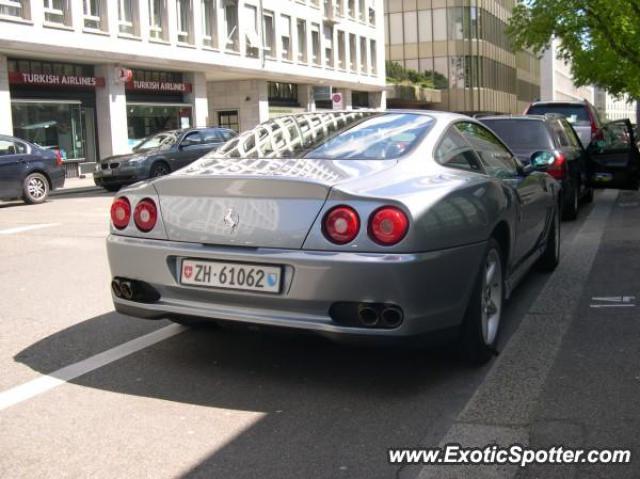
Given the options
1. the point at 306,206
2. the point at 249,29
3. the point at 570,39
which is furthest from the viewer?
the point at 249,29

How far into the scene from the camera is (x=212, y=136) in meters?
23.9

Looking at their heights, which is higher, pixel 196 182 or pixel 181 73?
pixel 181 73

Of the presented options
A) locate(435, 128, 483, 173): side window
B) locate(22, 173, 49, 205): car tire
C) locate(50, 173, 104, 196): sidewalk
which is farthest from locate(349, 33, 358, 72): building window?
locate(435, 128, 483, 173): side window

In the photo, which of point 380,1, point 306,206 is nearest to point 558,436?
point 306,206

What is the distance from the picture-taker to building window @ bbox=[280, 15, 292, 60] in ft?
137

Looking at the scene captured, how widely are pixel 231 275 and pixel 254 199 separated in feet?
1.31

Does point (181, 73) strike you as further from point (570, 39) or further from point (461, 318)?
point (461, 318)

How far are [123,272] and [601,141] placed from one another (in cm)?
1040

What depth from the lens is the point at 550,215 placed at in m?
7.03

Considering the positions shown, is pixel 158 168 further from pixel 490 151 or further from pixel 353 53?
pixel 353 53

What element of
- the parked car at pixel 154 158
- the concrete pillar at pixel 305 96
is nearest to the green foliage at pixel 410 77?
the concrete pillar at pixel 305 96

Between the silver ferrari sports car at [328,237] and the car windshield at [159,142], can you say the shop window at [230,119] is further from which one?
the silver ferrari sports car at [328,237]

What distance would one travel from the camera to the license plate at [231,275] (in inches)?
159

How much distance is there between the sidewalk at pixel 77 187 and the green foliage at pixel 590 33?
16.0m
